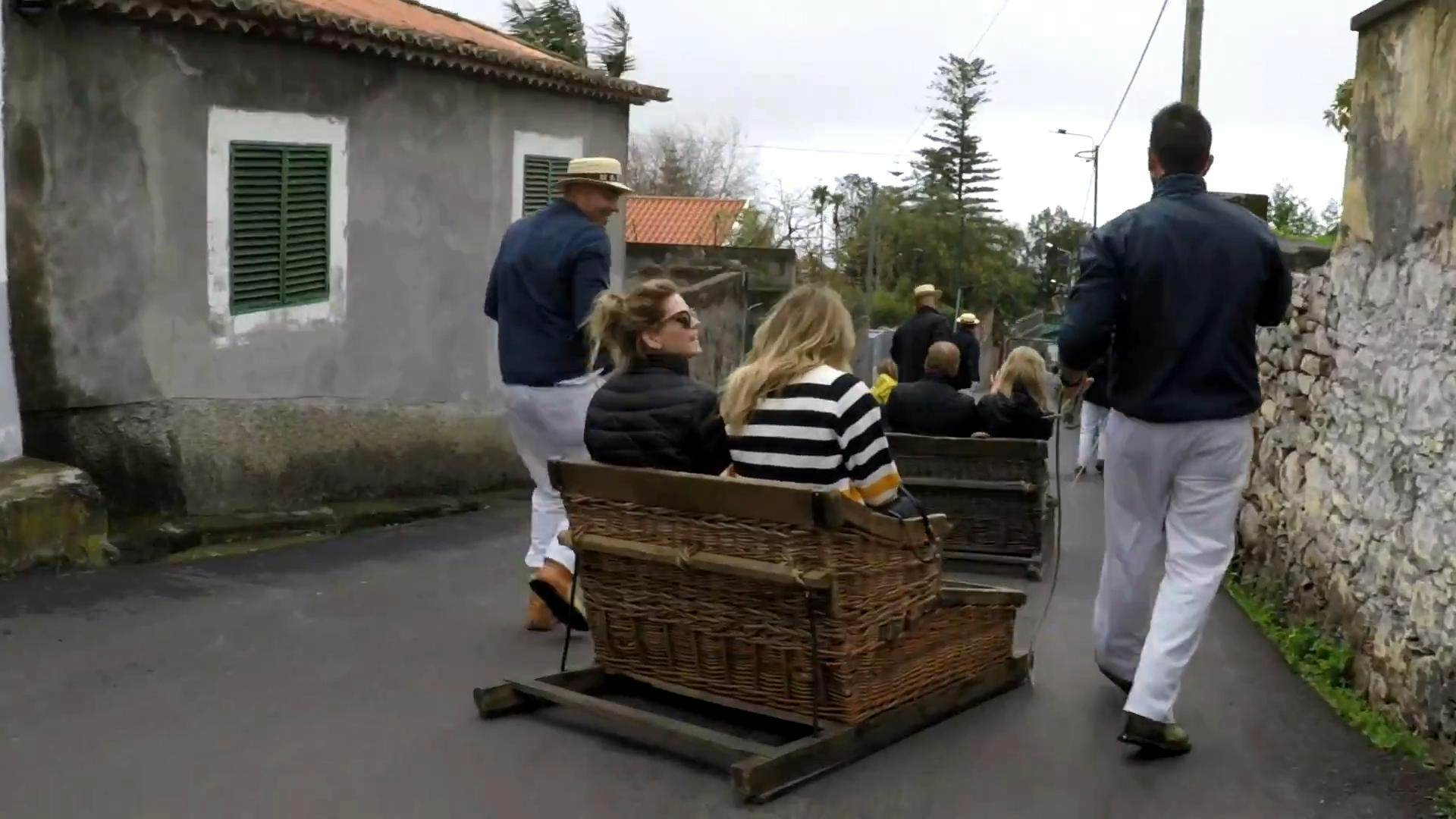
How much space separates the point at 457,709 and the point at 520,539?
4.12m

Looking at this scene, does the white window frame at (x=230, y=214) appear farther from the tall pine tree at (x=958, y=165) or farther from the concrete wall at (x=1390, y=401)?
the tall pine tree at (x=958, y=165)

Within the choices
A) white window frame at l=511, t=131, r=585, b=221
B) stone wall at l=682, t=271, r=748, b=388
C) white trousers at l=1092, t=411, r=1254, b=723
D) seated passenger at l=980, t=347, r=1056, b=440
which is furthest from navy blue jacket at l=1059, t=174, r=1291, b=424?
stone wall at l=682, t=271, r=748, b=388

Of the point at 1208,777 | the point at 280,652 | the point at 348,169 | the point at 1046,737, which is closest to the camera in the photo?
the point at 1208,777

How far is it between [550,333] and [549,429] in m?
0.42

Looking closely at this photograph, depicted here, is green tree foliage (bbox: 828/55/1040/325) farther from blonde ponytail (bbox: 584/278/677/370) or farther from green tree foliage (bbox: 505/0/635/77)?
blonde ponytail (bbox: 584/278/677/370)

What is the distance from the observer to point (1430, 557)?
5.18 m

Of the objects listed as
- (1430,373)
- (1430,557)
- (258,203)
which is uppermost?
(258,203)

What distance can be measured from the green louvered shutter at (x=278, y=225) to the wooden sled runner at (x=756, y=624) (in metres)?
5.14

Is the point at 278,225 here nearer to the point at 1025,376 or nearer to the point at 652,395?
the point at 1025,376

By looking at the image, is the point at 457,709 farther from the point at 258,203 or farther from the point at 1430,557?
the point at 258,203

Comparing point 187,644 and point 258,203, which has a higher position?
point 258,203

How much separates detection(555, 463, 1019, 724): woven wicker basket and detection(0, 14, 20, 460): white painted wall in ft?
13.9

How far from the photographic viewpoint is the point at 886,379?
11773mm

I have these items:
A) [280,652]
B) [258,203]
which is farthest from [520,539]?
[280,652]
